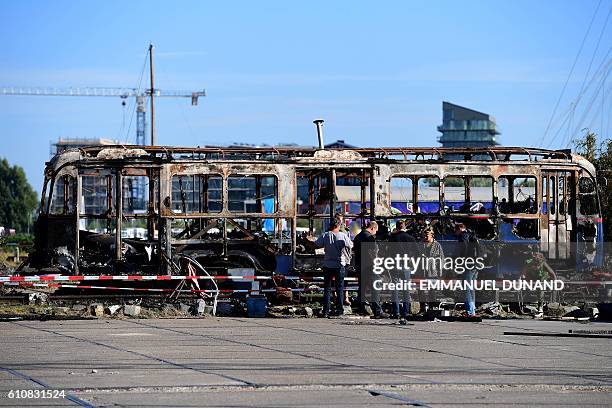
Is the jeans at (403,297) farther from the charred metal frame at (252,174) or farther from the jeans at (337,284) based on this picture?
the charred metal frame at (252,174)

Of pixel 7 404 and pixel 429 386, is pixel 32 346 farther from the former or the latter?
pixel 429 386

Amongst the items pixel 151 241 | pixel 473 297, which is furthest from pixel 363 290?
pixel 151 241

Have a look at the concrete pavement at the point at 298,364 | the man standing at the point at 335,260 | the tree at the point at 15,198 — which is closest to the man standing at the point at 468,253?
the concrete pavement at the point at 298,364

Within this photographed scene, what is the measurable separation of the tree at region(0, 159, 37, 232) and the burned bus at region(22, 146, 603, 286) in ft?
380

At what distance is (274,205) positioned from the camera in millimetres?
24109

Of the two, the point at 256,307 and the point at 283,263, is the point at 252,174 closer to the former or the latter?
the point at 283,263

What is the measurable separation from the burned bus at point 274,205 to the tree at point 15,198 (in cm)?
11572

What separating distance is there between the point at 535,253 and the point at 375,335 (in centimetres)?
799

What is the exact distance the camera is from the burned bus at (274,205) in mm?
23750

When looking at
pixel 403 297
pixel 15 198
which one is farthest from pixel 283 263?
pixel 15 198

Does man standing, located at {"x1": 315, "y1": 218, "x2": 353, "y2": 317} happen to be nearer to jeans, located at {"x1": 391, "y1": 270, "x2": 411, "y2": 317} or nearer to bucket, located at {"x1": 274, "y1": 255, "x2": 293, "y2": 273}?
jeans, located at {"x1": 391, "y1": 270, "x2": 411, "y2": 317}

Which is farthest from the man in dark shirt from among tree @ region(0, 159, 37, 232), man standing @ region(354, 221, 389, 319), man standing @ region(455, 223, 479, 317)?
tree @ region(0, 159, 37, 232)

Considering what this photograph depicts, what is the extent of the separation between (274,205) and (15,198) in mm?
128482

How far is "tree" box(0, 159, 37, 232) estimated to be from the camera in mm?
143250
